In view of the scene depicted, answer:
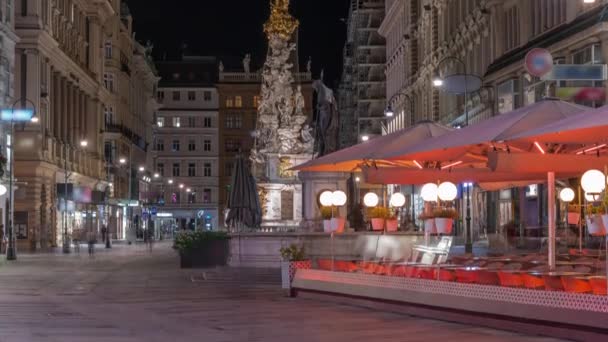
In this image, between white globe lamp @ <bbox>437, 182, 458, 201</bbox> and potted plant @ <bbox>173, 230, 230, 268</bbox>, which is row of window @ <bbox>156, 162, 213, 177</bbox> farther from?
white globe lamp @ <bbox>437, 182, 458, 201</bbox>

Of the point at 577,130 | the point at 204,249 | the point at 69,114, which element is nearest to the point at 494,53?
the point at 204,249

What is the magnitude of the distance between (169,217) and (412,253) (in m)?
125

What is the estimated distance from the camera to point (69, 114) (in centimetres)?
8462

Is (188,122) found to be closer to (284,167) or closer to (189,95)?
(189,95)

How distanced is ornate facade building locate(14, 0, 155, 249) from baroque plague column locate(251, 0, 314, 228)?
1592cm

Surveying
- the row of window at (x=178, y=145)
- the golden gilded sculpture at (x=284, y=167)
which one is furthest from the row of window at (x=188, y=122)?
the golden gilded sculpture at (x=284, y=167)

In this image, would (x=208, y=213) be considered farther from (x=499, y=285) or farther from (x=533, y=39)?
(x=499, y=285)

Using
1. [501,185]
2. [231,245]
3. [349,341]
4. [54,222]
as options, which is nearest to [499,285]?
[349,341]

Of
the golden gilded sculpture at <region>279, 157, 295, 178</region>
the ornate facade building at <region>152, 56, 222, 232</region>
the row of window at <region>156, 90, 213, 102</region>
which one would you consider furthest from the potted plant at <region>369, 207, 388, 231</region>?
the row of window at <region>156, 90, 213, 102</region>

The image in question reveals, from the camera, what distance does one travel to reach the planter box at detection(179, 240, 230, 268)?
3834 cm

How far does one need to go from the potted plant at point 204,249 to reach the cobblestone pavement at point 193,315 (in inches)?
162

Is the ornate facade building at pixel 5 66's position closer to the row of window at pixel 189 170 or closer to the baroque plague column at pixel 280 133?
the baroque plague column at pixel 280 133

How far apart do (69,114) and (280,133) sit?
36.1 m

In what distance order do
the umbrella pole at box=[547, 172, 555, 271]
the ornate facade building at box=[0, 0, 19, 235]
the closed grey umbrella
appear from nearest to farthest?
the umbrella pole at box=[547, 172, 555, 271] → the closed grey umbrella → the ornate facade building at box=[0, 0, 19, 235]
